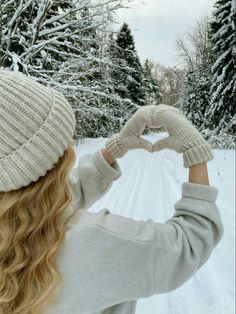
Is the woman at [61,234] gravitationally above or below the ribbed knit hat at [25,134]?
below

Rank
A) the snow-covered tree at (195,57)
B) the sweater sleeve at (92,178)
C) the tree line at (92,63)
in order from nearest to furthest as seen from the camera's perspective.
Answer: the sweater sleeve at (92,178), the snow-covered tree at (195,57), the tree line at (92,63)

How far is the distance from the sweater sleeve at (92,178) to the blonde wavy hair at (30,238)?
0.52 meters

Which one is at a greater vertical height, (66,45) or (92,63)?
(66,45)

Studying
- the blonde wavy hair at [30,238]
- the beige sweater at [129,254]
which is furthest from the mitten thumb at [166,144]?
the blonde wavy hair at [30,238]

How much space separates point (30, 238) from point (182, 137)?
0.54 metres

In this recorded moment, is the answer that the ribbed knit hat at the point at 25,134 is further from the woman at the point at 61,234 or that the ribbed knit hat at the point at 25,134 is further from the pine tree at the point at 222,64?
the pine tree at the point at 222,64

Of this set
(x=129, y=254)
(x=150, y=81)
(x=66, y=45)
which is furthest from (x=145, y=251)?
(x=66, y=45)

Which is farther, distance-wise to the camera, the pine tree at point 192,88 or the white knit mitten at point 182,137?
the pine tree at point 192,88

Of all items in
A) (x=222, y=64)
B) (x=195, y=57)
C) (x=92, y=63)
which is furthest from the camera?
(x=92, y=63)

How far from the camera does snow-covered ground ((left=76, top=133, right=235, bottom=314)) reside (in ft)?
8.73

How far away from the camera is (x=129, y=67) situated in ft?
13.2

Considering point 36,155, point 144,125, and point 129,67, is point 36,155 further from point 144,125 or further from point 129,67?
point 129,67

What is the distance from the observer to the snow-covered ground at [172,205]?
2.66m

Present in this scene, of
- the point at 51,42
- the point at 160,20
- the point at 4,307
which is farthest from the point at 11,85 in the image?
the point at 51,42
